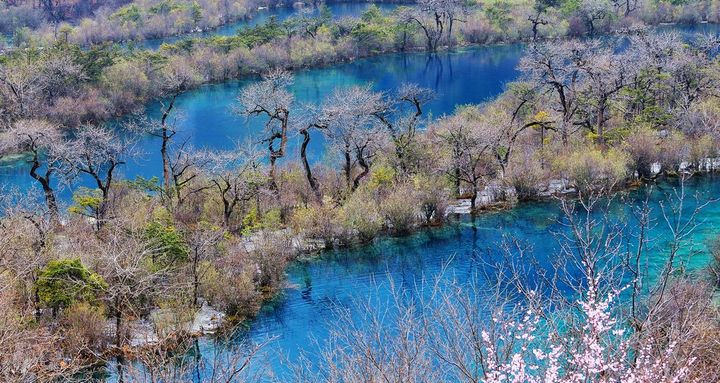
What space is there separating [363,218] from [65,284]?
42.1ft

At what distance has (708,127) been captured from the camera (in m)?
39.1

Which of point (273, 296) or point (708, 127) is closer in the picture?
Result: point (273, 296)

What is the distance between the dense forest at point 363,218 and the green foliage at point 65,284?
0.22ft

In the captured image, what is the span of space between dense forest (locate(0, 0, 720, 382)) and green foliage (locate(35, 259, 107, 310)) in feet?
0.22

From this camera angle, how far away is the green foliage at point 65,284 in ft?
78.1

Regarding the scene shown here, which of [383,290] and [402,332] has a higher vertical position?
[402,332]

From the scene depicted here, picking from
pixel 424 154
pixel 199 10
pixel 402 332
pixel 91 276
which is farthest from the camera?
pixel 199 10

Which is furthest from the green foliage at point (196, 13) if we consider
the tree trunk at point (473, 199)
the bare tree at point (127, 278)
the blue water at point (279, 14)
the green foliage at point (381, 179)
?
the bare tree at point (127, 278)

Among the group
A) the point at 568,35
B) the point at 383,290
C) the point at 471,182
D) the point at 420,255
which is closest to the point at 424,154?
the point at 471,182

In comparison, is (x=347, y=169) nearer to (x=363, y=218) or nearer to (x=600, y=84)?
(x=363, y=218)

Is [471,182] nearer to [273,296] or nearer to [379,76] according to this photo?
[273,296]

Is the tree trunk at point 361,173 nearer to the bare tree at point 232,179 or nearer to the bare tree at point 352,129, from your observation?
the bare tree at point 352,129

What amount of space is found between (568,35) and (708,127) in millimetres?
39326

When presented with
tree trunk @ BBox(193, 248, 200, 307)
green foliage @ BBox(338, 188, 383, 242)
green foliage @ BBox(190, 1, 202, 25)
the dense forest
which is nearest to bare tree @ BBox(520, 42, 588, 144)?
the dense forest
